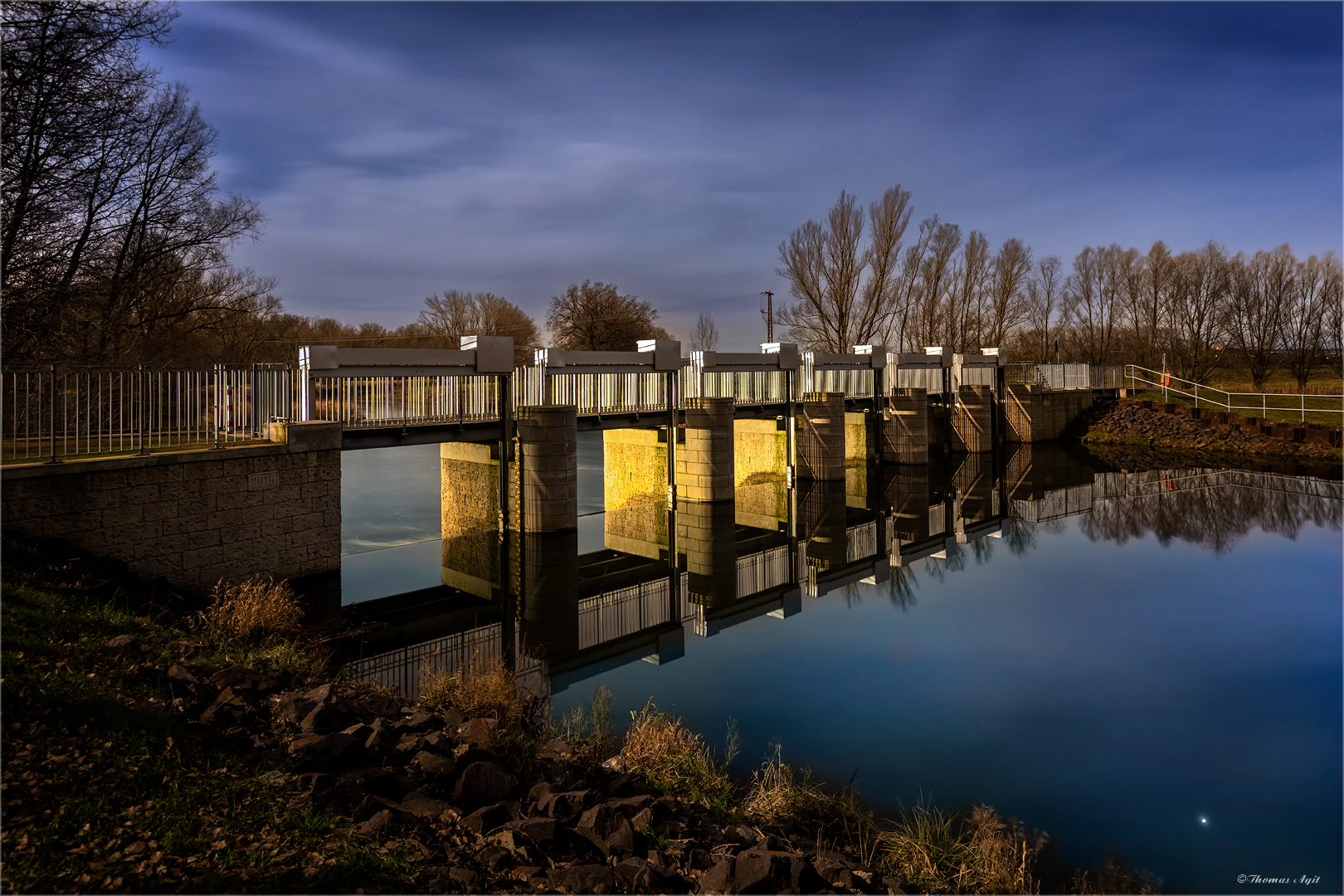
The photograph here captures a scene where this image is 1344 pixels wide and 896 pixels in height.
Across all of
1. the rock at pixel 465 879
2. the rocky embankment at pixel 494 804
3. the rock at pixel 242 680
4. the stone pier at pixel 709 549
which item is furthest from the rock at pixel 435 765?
the stone pier at pixel 709 549

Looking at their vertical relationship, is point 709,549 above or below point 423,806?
below

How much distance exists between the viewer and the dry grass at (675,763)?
264 inches

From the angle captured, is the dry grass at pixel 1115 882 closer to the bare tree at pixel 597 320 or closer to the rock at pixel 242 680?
the rock at pixel 242 680

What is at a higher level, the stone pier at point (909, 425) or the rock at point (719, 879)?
the stone pier at point (909, 425)

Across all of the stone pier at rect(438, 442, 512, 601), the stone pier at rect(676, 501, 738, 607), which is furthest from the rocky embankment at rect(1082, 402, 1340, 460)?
the stone pier at rect(438, 442, 512, 601)

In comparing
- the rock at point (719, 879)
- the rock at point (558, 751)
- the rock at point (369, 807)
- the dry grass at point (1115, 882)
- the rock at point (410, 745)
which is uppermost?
the rock at point (369, 807)

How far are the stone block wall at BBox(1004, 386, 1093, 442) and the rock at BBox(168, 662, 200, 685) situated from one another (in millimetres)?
36914

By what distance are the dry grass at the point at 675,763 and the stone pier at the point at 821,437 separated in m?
19.0

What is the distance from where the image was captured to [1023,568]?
16.9m

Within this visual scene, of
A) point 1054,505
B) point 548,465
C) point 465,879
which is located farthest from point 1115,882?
point 1054,505

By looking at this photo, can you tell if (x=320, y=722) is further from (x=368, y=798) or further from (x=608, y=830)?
(x=608, y=830)

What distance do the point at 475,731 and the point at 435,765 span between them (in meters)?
0.77

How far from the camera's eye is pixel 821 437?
1023 inches

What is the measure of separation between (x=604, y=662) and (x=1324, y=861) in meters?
7.82
